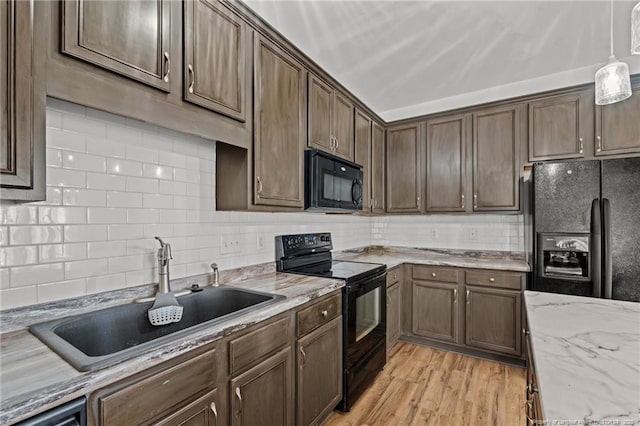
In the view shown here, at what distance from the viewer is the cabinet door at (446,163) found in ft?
10.4

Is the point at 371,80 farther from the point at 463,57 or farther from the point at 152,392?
the point at 152,392

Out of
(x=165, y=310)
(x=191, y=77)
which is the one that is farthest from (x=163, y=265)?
(x=191, y=77)

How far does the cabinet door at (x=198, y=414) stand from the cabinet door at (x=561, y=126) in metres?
3.10

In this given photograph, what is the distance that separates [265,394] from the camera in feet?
4.64

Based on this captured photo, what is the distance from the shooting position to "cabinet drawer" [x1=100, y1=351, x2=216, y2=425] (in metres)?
0.86

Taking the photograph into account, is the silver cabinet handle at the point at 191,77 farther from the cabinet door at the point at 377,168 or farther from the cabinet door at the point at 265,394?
the cabinet door at the point at 377,168

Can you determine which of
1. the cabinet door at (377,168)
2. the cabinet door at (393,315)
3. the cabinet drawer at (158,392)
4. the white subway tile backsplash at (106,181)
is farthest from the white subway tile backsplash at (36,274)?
the cabinet door at (377,168)

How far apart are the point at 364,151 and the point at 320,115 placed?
2.84 ft

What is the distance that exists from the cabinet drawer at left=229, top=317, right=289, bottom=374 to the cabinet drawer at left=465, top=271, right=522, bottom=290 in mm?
2033

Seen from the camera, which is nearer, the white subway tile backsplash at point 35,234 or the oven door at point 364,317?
the white subway tile backsplash at point 35,234

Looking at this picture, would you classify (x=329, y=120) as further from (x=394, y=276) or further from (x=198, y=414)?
(x=198, y=414)

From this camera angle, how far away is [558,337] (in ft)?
3.40

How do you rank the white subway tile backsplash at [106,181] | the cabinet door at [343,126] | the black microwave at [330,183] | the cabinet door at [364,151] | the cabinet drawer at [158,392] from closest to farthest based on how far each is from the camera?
the cabinet drawer at [158,392] < the white subway tile backsplash at [106,181] < the black microwave at [330,183] < the cabinet door at [343,126] < the cabinet door at [364,151]

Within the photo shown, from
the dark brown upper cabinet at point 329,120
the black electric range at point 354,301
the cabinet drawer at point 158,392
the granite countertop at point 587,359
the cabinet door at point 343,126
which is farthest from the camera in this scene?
the cabinet door at point 343,126
